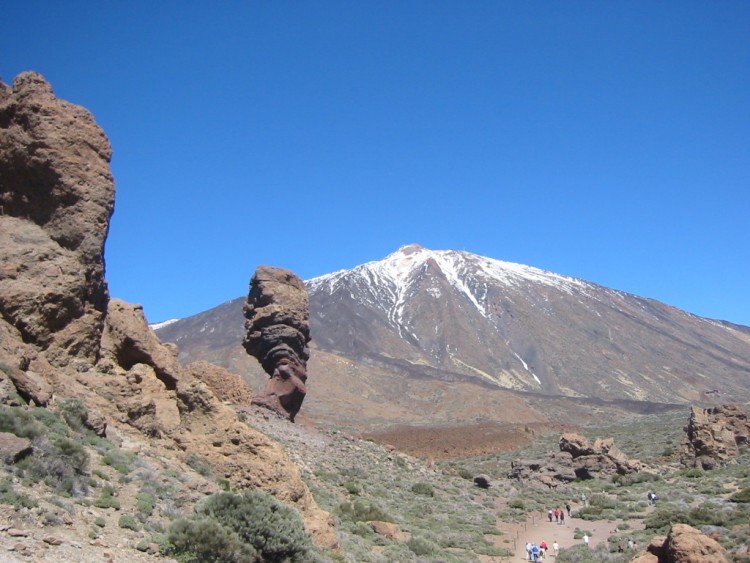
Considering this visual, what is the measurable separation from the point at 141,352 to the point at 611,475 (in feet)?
101

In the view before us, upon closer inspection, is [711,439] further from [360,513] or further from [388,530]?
[388,530]

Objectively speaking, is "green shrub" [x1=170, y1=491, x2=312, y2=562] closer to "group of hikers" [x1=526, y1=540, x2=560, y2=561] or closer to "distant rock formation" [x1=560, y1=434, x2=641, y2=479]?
"group of hikers" [x1=526, y1=540, x2=560, y2=561]

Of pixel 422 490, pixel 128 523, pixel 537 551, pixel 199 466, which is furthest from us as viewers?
pixel 422 490

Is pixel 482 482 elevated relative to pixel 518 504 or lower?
elevated

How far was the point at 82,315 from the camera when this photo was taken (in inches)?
457

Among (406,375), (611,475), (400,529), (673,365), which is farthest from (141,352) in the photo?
(673,365)

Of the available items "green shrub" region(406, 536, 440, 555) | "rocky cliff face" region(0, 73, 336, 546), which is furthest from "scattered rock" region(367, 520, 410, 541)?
"rocky cliff face" region(0, 73, 336, 546)

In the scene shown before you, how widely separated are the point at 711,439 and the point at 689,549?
100 feet

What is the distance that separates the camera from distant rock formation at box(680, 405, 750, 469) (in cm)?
3652

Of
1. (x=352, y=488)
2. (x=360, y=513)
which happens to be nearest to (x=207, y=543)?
(x=360, y=513)

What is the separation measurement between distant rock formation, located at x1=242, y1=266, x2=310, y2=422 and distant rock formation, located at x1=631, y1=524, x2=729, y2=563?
21.4m

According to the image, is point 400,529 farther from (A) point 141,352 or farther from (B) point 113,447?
(B) point 113,447

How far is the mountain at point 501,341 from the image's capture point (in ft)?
367

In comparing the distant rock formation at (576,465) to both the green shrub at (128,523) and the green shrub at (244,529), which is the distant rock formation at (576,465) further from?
the green shrub at (128,523)
